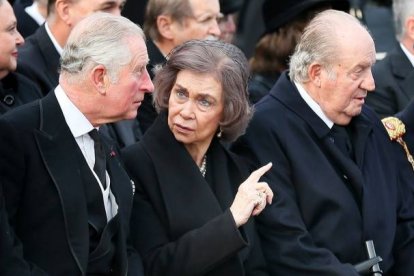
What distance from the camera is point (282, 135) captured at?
575cm

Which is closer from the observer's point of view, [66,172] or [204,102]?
[66,172]

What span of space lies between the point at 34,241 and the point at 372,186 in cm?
191

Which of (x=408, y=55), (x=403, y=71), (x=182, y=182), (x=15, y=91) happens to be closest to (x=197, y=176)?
(x=182, y=182)

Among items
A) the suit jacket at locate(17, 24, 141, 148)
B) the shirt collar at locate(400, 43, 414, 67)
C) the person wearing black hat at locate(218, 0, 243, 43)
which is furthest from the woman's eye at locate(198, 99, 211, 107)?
the person wearing black hat at locate(218, 0, 243, 43)

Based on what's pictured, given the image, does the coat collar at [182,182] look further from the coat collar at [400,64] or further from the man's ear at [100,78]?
the coat collar at [400,64]

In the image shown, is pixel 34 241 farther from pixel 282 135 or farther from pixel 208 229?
pixel 282 135

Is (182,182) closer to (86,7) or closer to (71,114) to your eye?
(71,114)

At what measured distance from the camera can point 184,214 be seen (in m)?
5.31

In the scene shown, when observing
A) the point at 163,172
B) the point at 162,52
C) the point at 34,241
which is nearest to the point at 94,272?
the point at 34,241

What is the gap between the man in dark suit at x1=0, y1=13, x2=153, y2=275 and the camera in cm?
476

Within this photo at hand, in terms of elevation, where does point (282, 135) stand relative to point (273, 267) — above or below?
above

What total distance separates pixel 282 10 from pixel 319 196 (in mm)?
2036

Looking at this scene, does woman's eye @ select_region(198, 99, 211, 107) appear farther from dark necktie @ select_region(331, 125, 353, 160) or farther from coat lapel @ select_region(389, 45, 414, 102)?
coat lapel @ select_region(389, 45, 414, 102)

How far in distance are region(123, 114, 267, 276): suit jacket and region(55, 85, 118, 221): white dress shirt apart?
0.28 metres
